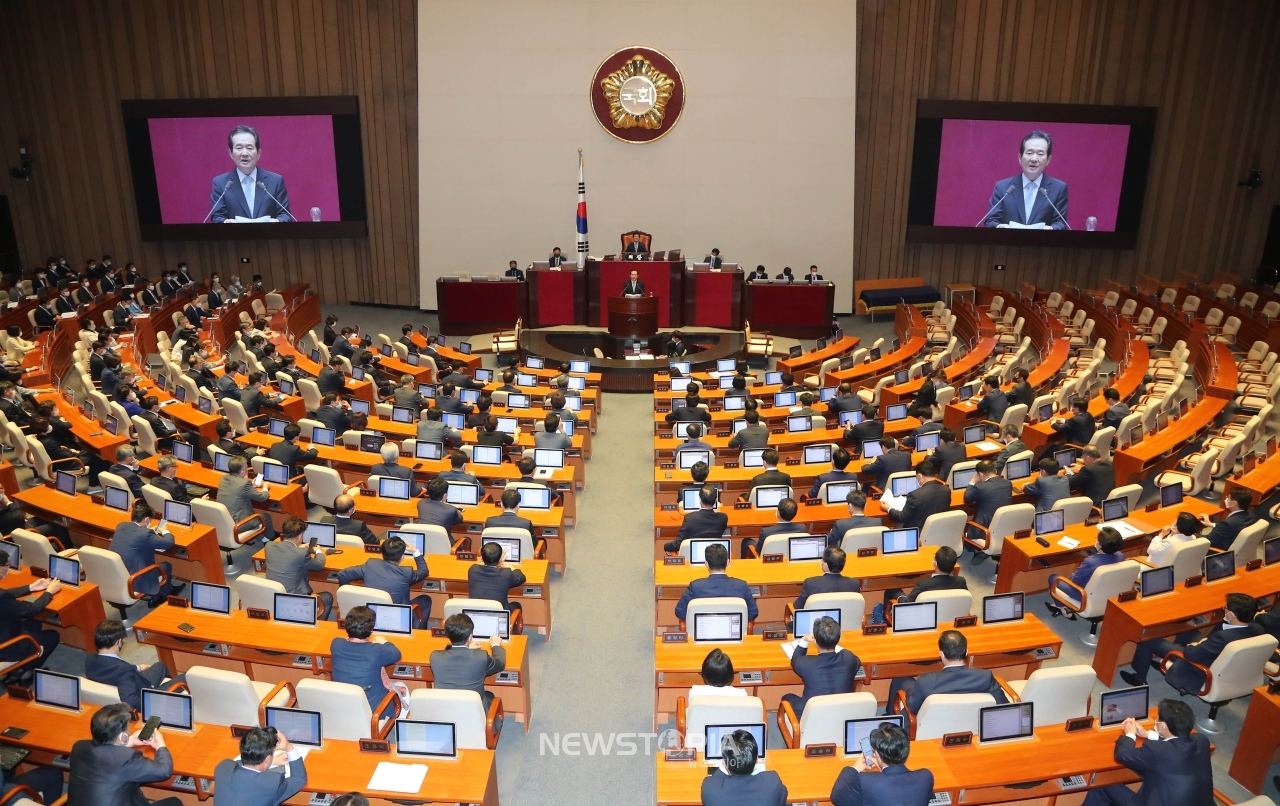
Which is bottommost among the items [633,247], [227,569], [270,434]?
[227,569]

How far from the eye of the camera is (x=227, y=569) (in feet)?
31.7

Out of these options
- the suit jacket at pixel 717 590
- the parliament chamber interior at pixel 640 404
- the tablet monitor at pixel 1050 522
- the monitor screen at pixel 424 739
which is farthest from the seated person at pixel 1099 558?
the monitor screen at pixel 424 739

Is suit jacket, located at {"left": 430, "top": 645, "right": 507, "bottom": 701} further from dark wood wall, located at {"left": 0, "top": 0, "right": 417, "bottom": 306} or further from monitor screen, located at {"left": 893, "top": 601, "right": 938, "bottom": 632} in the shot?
dark wood wall, located at {"left": 0, "top": 0, "right": 417, "bottom": 306}

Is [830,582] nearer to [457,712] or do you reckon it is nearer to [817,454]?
[457,712]

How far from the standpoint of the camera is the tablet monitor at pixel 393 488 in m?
9.53

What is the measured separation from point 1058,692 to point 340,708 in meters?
4.53

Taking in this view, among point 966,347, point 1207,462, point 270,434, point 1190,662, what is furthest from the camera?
point 966,347

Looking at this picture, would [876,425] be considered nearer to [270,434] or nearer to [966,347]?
[270,434]

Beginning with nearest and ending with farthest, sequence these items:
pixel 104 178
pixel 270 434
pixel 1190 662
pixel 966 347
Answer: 1. pixel 1190 662
2. pixel 270 434
3. pixel 966 347
4. pixel 104 178

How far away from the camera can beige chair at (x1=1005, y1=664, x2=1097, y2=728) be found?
5.80 metres

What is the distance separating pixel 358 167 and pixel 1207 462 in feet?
59.8

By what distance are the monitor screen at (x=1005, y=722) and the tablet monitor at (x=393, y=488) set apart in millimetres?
6079

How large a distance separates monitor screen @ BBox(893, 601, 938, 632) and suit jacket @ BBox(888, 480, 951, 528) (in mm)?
2012

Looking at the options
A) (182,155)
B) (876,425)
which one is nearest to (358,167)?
(182,155)
